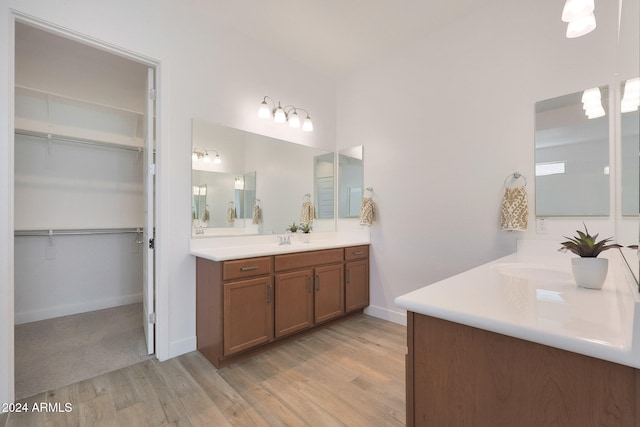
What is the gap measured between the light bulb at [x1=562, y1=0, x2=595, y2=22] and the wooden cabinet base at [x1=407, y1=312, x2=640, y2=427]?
149cm

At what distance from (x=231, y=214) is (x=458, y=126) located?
2.22 meters

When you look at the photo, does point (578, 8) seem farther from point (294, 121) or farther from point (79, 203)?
point (79, 203)

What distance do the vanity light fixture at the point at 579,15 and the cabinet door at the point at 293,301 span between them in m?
2.28

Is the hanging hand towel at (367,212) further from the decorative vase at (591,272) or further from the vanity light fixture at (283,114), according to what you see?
the decorative vase at (591,272)

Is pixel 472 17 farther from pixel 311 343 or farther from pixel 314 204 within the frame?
pixel 311 343

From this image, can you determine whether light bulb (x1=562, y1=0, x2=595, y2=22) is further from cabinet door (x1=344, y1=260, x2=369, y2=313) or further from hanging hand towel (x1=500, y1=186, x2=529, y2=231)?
cabinet door (x1=344, y1=260, x2=369, y2=313)

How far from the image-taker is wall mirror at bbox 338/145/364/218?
3.24 meters

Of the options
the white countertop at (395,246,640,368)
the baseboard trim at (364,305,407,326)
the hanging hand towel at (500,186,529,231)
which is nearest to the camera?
the white countertop at (395,246,640,368)

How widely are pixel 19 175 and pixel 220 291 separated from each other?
2.73 m

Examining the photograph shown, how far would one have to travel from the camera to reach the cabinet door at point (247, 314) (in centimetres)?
202

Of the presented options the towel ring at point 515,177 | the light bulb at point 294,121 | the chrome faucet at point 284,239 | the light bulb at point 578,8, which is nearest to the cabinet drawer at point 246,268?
the chrome faucet at point 284,239

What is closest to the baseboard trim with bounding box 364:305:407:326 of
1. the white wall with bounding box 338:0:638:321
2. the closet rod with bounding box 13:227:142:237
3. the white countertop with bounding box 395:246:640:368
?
the white wall with bounding box 338:0:638:321

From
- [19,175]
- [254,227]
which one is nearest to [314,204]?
[254,227]

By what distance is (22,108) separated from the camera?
2900 mm
